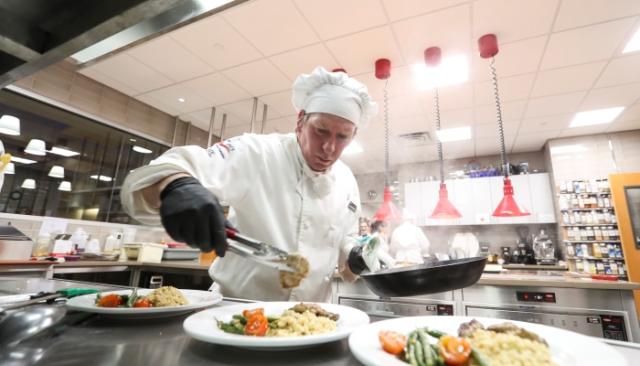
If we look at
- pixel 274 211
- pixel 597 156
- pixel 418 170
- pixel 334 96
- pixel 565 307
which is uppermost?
pixel 418 170

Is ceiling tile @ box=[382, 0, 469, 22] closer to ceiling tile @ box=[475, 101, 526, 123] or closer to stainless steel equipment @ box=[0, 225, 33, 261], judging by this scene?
ceiling tile @ box=[475, 101, 526, 123]

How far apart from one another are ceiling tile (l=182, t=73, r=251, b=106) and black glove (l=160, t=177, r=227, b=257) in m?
3.18

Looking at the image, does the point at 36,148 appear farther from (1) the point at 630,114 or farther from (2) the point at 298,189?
(1) the point at 630,114

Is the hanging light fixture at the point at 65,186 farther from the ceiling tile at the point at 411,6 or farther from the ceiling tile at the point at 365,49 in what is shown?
the ceiling tile at the point at 411,6

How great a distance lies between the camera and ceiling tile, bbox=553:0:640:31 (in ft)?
7.86

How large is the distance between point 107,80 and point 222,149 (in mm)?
3668

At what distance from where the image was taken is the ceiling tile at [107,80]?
3562 mm

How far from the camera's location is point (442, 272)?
2.51 ft

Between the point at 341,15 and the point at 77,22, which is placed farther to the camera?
the point at 341,15

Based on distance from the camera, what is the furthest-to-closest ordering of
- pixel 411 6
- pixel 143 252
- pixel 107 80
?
pixel 107 80, pixel 143 252, pixel 411 6

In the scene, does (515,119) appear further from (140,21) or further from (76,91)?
(76,91)

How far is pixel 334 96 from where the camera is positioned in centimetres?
132

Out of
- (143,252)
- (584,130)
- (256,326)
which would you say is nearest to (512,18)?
(256,326)

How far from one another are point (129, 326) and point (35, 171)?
12.2ft
